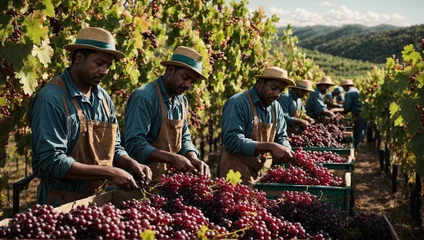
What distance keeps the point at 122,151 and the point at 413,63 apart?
14.9 feet

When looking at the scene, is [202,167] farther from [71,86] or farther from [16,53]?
[16,53]

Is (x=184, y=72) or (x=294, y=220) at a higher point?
(x=184, y=72)

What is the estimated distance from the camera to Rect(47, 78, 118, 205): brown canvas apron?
10.8ft

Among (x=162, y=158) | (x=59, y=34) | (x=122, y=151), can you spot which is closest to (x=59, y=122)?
(x=122, y=151)

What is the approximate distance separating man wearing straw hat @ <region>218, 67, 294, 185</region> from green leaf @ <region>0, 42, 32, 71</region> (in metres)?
2.02

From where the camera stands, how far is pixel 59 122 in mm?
3082

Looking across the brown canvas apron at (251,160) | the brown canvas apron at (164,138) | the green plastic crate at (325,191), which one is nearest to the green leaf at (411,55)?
the brown canvas apron at (251,160)

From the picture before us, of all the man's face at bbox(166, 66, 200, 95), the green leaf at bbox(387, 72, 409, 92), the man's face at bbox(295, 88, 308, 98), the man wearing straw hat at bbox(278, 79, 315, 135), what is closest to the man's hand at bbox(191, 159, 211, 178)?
the man's face at bbox(166, 66, 200, 95)

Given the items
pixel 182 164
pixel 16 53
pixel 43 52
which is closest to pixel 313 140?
pixel 182 164

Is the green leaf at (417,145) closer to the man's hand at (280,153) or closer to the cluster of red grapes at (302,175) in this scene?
the cluster of red grapes at (302,175)

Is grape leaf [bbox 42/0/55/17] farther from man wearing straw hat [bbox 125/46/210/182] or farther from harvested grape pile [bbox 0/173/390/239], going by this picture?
harvested grape pile [bbox 0/173/390/239]

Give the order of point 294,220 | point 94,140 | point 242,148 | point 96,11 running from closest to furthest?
1. point 294,220
2. point 94,140
3. point 242,148
4. point 96,11

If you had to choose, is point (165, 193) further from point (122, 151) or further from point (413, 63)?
point (413, 63)

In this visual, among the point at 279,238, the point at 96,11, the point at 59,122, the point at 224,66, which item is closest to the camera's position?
the point at 279,238
